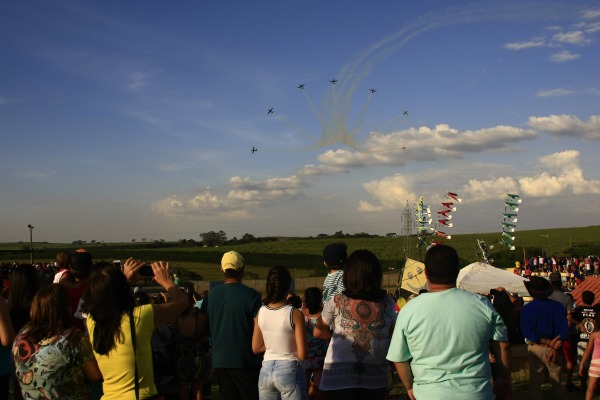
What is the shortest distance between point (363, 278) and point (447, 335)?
991mm

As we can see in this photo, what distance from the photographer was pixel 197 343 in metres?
5.94

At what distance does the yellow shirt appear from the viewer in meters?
4.14

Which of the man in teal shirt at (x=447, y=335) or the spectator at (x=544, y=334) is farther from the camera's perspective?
the spectator at (x=544, y=334)

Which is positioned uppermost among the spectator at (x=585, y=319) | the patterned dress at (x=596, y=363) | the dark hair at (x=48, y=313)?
the dark hair at (x=48, y=313)

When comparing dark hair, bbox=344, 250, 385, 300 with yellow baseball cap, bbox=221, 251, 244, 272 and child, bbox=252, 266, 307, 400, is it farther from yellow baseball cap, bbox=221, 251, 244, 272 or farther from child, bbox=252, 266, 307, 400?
yellow baseball cap, bbox=221, 251, 244, 272

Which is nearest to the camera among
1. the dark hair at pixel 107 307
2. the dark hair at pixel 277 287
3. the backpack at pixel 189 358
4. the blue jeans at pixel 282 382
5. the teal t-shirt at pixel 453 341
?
the teal t-shirt at pixel 453 341

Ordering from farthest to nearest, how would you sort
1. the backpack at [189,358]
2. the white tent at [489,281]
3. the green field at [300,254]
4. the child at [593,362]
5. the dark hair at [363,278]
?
the green field at [300,254] → the white tent at [489,281] → the child at [593,362] → the backpack at [189,358] → the dark hair at [363,278]

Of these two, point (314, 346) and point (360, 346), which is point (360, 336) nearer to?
point (360, 346)

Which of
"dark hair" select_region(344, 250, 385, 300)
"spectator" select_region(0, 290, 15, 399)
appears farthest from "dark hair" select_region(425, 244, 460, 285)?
"spectator" select_region(0, 290, 15, 399)

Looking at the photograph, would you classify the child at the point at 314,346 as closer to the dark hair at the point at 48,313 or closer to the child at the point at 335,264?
the child at the point at 335,264

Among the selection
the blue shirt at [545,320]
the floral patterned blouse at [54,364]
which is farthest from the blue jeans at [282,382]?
the blue shirt at [545,320]

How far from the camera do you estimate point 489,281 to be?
72.4ft

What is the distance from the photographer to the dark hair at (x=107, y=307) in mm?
4125

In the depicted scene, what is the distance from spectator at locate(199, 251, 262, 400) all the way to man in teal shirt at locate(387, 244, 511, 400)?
6.45 feet
